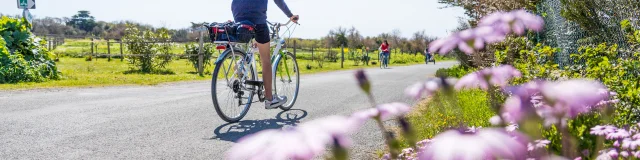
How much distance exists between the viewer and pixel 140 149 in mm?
3707

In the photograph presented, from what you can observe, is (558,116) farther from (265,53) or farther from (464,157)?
(265,53)

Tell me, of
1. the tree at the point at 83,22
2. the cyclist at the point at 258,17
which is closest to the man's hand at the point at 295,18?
the cyclist at the point at 258,17

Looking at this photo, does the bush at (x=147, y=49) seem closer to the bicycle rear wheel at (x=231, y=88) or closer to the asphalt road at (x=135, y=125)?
the asphalt road at (x=135, y=125)

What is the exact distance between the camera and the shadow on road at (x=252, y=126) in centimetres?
431

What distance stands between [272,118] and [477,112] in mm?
2008

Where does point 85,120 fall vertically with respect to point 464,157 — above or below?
below

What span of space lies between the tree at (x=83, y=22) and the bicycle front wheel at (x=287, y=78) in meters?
130

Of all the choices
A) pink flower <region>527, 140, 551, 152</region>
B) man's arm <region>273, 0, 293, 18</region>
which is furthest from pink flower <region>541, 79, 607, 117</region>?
man's arm <region>273, 0, 293, 18</region>

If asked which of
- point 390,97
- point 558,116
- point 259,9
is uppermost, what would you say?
point 259,9

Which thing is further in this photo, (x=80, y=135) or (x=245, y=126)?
(x=245, y=126)

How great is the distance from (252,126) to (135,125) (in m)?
1.03

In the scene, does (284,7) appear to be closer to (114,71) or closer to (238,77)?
(238,77)

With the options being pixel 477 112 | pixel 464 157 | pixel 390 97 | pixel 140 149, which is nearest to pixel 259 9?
pixel 140 149

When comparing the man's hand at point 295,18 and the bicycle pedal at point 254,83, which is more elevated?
the man's hand at point 295,18
